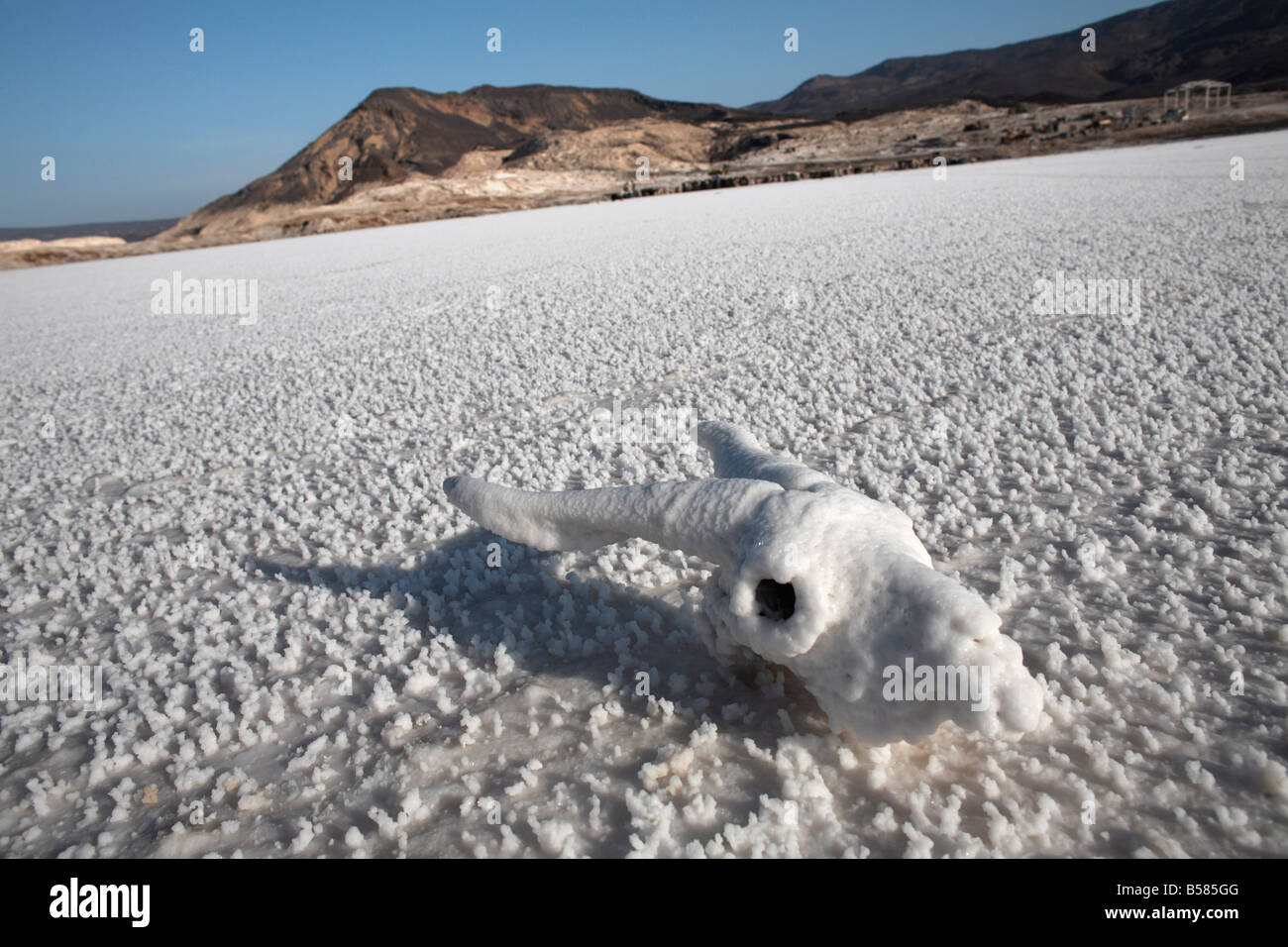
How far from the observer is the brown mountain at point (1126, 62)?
6788 centimetres

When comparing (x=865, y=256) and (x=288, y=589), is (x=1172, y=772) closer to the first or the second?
(x=288, y=589)

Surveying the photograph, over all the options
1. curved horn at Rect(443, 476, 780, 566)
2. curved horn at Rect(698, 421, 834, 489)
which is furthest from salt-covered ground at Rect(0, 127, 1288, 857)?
curved horn at Rect(698, 421, 834, 489)

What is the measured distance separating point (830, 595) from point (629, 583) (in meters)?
1.36

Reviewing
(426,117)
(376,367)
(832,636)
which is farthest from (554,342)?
(426,117)

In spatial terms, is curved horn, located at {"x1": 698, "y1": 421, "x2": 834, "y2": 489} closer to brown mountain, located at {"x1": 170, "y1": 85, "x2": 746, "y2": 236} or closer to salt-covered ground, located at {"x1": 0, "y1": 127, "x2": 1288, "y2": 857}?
salt-covered ground, located at {"x1": 0, "y1": 127, "x2": 1288, "y2": 857}

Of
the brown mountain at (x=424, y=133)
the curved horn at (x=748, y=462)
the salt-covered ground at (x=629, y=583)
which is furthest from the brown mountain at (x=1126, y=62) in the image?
the curved horn at (x=748, y=462)

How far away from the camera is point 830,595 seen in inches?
76.3

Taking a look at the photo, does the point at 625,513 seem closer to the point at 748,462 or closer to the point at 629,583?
the point at 748,462

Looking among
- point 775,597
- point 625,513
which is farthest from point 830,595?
point 625,513

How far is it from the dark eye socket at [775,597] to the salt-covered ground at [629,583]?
0.35 metres

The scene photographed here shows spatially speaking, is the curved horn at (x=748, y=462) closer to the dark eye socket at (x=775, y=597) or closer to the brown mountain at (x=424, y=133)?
the dark eye socket at (x=775, y=597)

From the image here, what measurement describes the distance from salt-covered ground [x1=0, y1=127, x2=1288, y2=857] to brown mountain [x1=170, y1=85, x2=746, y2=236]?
4982 centimetres

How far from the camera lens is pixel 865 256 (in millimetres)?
10477
